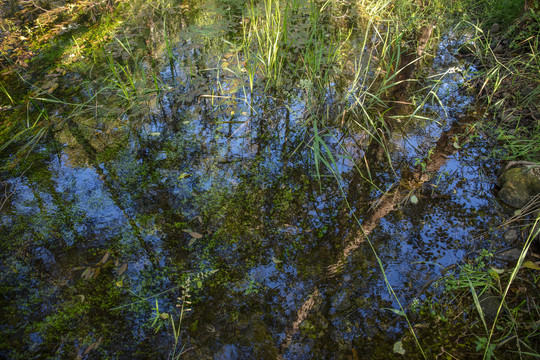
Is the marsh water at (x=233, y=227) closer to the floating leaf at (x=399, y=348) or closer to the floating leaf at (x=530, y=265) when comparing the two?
the floating leaf at (x=399, y=348)

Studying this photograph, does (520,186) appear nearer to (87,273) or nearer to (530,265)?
(530,265)

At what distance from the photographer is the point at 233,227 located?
1981 mm

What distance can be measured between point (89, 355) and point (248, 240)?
0.94 metres

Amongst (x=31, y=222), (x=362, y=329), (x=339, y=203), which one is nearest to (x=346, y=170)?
(x=339, y=203)

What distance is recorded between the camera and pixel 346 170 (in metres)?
2.39

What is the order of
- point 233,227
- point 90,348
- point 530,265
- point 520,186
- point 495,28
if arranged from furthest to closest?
point 495,28
point 520,186
point 233,227
point 530,265
point 90,348

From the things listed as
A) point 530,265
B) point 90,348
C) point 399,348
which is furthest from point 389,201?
point 90,348

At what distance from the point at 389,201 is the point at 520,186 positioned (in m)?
0.85

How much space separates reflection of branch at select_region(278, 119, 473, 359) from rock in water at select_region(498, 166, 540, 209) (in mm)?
435

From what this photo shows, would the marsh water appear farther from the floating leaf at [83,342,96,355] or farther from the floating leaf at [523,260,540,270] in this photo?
the floating leaf at [523,260,540,270]

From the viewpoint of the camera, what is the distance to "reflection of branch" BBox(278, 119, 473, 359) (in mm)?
1578

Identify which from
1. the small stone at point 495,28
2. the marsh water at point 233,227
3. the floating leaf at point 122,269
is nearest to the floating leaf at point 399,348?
the marsh water at point 233,227

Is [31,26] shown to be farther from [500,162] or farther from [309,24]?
[500,162]

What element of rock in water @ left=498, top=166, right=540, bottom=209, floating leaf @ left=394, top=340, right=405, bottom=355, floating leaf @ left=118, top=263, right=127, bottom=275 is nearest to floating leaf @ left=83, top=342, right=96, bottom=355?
floating leaf @ left=118, top=263, right=127, bottom=275
